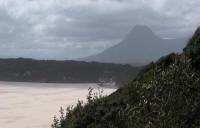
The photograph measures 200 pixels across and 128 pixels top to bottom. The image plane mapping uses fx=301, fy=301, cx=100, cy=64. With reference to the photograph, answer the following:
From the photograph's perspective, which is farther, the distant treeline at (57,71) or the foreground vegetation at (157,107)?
the distant treeline at (57,71)

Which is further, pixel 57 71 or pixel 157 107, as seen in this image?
pixel 57 71

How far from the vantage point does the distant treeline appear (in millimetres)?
70500

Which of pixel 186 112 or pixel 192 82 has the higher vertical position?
pixel 192 82

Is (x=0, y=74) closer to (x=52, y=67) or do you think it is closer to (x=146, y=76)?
(x=52, y=67)

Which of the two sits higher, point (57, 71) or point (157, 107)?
point (57, 71)

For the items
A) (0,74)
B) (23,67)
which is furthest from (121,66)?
(0,74)

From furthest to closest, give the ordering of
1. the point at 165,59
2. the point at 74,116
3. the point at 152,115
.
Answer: the point at 165,59
the point at 74,116
the point at 152,115

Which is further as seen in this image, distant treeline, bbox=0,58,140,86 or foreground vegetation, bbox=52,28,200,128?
distant treeline, bbox=0,58,140,86

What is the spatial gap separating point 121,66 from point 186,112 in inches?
2520

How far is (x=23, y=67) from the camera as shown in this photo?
74562 millimetres

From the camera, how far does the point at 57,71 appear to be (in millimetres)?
73625

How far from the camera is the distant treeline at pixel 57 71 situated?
231 ft

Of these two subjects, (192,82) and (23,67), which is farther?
(23,67)

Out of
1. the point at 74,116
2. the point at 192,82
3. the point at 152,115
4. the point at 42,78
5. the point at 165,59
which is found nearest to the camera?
the point at 152,115
